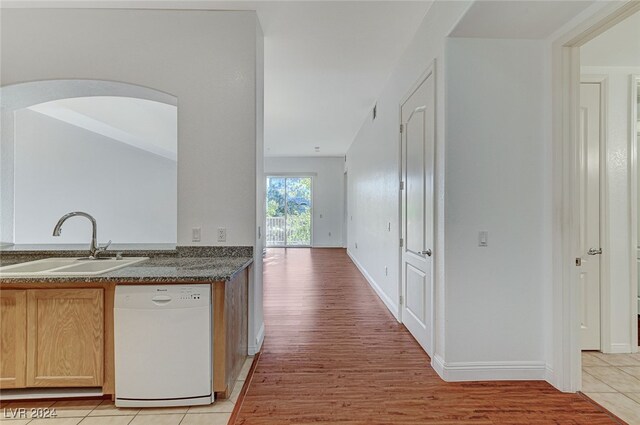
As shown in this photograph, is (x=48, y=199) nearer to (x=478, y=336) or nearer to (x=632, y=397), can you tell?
(x=478, y=336)

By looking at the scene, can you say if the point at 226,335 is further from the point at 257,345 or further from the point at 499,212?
the point at 499,212

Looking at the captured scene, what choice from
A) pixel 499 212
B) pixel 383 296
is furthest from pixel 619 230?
pixel 383 296

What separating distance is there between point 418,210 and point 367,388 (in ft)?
4.99

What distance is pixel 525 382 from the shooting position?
2.18m

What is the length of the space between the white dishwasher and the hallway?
1.37 feet

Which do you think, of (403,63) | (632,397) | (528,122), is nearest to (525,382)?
(632,397)

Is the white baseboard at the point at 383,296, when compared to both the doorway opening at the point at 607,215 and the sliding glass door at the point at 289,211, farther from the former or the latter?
the sliding glass door at the point at 289,211

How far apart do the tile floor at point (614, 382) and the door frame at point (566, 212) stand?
0.53ft

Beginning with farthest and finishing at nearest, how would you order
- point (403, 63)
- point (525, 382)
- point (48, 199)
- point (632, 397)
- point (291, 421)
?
point (48, 199)
point (403, 63)
point (525, 382)
point (632, 397)
point (291, 421)

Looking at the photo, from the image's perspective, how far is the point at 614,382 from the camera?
221cm

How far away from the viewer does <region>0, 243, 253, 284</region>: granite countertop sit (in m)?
1.82

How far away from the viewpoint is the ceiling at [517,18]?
6.06 feet

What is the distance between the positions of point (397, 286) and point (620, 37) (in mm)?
2831

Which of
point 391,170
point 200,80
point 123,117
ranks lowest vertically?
point 391,170
